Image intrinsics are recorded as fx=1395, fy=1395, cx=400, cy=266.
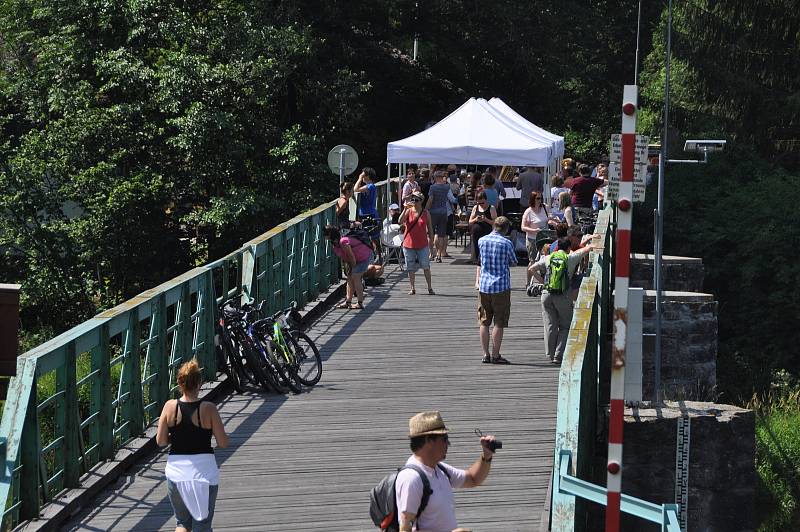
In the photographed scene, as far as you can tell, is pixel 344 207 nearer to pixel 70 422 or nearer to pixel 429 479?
pixel 70 422

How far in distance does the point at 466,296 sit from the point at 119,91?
625 inches

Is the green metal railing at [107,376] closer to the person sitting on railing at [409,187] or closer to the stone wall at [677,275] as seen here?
the person sitting on railing at [409,187]

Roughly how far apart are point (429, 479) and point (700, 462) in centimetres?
812

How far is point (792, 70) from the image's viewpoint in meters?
38.1

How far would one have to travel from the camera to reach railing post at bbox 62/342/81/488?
10.3 metres

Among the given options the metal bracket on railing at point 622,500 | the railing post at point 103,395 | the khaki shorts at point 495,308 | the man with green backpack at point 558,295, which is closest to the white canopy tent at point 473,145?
the man with green backpack at point 558,295

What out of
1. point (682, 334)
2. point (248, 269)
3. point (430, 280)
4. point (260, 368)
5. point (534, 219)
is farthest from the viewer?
point (534, 219)

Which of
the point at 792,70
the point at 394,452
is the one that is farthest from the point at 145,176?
the point at 394,452

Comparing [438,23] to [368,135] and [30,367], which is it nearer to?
[368,135]

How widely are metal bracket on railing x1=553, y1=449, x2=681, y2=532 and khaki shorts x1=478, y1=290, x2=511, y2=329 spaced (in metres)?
6.73

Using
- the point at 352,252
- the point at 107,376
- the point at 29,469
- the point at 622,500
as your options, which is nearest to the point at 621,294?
the point at 622,500

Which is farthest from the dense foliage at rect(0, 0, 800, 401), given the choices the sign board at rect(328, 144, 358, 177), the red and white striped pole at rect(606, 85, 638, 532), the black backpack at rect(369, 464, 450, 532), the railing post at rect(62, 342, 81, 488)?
the black backpack at rect(369, 464, 450, 532)

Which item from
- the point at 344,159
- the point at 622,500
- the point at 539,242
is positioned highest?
the point at 344,159

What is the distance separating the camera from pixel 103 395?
36.6 feet
